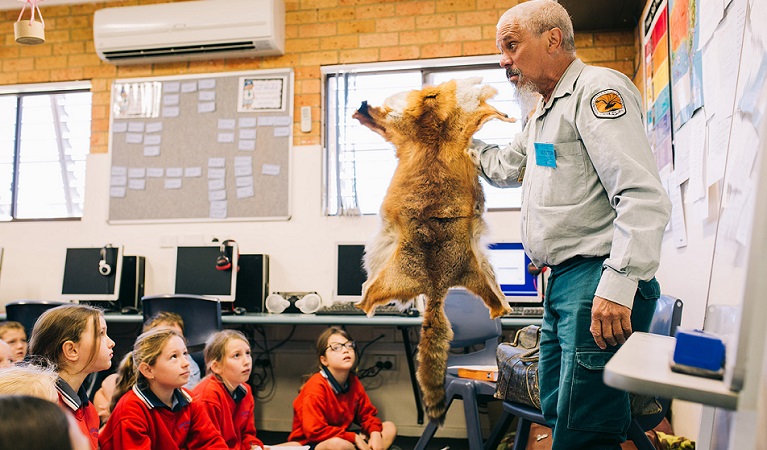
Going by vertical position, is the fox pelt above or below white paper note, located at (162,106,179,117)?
below

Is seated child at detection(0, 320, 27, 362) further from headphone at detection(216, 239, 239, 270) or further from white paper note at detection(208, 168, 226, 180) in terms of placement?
white paper note at detection(208, 168, 226, 180)

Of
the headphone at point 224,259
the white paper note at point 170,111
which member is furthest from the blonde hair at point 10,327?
the white paper note at point 170,111

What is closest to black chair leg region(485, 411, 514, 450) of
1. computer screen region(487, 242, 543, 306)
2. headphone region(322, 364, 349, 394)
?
headphone region(322, 364, 349, 394)

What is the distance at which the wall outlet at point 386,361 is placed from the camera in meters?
4.24

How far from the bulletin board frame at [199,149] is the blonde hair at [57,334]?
242 cm

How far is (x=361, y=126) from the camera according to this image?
4449 millimetres

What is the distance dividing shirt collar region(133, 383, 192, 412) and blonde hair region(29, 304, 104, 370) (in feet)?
0.71

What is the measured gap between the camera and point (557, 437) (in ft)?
4.50

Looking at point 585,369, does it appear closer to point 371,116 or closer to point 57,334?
point 371,116

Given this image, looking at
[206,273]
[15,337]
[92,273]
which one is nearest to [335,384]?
[206,273]

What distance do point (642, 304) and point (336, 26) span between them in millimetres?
3768

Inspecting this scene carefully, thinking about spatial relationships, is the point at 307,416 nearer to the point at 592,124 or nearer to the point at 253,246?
the point at 253,246

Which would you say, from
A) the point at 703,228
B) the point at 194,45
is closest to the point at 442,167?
the point at 703,228

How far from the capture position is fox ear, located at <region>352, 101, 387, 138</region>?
6.43 ft
